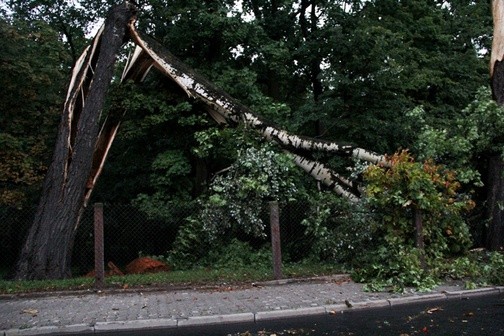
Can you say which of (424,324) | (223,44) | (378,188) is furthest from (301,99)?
(424,324)

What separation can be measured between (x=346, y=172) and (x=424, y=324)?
823 centimetres

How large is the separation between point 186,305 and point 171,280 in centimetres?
163

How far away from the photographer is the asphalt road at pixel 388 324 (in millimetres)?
5789

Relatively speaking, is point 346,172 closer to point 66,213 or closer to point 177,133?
point 177,133

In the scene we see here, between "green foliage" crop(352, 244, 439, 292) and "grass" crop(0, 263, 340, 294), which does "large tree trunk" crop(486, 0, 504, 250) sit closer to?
"green foliage" crop(352, 244, 439, 292)

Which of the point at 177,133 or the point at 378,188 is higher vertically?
the point at 177,133

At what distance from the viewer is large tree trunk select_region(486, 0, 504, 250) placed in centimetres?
1105

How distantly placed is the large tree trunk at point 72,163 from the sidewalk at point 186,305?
6.13 feet

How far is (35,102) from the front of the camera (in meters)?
14.7

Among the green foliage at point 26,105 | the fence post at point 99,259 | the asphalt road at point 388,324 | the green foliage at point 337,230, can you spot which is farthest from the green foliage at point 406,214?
the green foliage at point 26,105

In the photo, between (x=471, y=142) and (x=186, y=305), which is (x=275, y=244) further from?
(x=471, y=142)

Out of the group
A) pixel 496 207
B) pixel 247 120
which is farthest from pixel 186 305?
pixel 496 207

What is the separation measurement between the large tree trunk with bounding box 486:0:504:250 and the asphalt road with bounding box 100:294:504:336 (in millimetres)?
4158

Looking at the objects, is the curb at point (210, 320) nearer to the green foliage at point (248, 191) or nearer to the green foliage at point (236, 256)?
the green foliage at point (236, 256)
